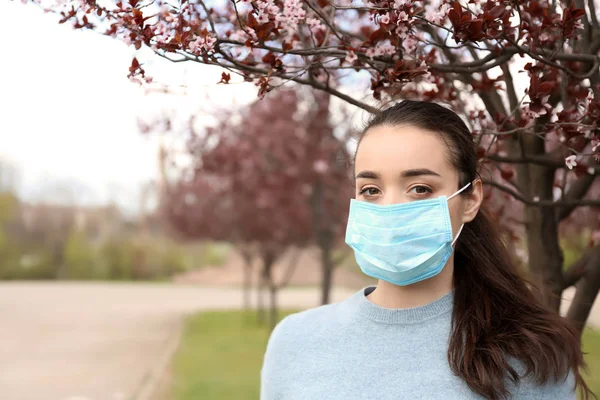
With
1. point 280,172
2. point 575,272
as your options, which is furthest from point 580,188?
point 280,172

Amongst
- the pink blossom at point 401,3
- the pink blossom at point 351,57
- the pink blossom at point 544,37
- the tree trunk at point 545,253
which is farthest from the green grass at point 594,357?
the pink blossom at point 401,3

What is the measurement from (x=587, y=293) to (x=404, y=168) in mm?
1717

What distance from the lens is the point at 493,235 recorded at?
292 cm

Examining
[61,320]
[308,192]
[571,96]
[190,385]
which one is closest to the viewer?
[571,96]

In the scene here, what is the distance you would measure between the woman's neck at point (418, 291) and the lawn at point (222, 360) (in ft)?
13.5

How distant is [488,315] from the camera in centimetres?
265

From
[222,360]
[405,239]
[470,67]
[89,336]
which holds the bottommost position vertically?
[89,336]

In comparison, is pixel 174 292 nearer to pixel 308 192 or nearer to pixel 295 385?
pixel 308 192

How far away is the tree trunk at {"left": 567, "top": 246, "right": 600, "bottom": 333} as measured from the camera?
12.4 ft

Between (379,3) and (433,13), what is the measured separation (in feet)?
0.63

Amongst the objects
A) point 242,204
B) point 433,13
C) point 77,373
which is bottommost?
point 77,373

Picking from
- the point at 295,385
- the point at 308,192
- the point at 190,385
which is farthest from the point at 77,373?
the point at 295,385

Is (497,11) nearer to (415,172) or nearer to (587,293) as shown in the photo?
(415,172)

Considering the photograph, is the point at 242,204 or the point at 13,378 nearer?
the point at 13,378
